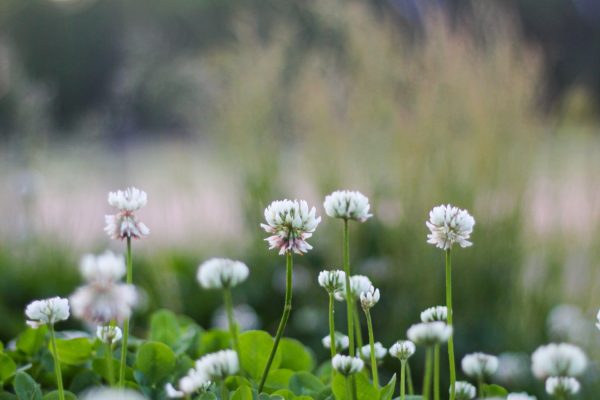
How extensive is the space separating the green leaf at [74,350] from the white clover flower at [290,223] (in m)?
0.41

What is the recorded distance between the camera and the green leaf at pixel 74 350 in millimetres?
1166

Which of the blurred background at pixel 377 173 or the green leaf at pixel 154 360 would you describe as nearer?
the green leaf at pixel 154 360

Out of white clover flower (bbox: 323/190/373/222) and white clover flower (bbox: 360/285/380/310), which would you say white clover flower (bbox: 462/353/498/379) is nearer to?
white clover flower (bbox: 360/285/380/310)

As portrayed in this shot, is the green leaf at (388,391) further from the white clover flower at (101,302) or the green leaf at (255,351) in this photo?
the white clover flower at (101,302)

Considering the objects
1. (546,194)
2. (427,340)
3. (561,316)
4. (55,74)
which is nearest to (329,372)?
(427,340)

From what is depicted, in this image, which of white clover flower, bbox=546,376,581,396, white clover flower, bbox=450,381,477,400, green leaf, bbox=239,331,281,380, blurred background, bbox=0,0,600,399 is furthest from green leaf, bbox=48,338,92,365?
blurred background, bbox=0,0,600,399

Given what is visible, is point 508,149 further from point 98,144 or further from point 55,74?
point 55,74

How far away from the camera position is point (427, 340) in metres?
0.76

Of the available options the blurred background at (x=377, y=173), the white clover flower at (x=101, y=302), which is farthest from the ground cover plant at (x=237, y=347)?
the blurred background at (x=377, y=173)

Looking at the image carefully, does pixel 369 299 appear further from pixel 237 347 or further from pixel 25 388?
pixel 25 388

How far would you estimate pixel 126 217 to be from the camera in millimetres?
956

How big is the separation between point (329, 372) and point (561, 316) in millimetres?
1533

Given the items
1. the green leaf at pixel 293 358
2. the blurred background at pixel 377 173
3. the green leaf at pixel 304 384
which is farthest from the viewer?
the blurred background at pixel 377 173

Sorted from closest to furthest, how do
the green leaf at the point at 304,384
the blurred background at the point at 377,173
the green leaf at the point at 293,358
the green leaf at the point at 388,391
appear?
the green leaf at the point at 388,391
the green leaf at the point at 304,384
the green leaf at the point at 293,358
the blurred background at the point at 377,173
